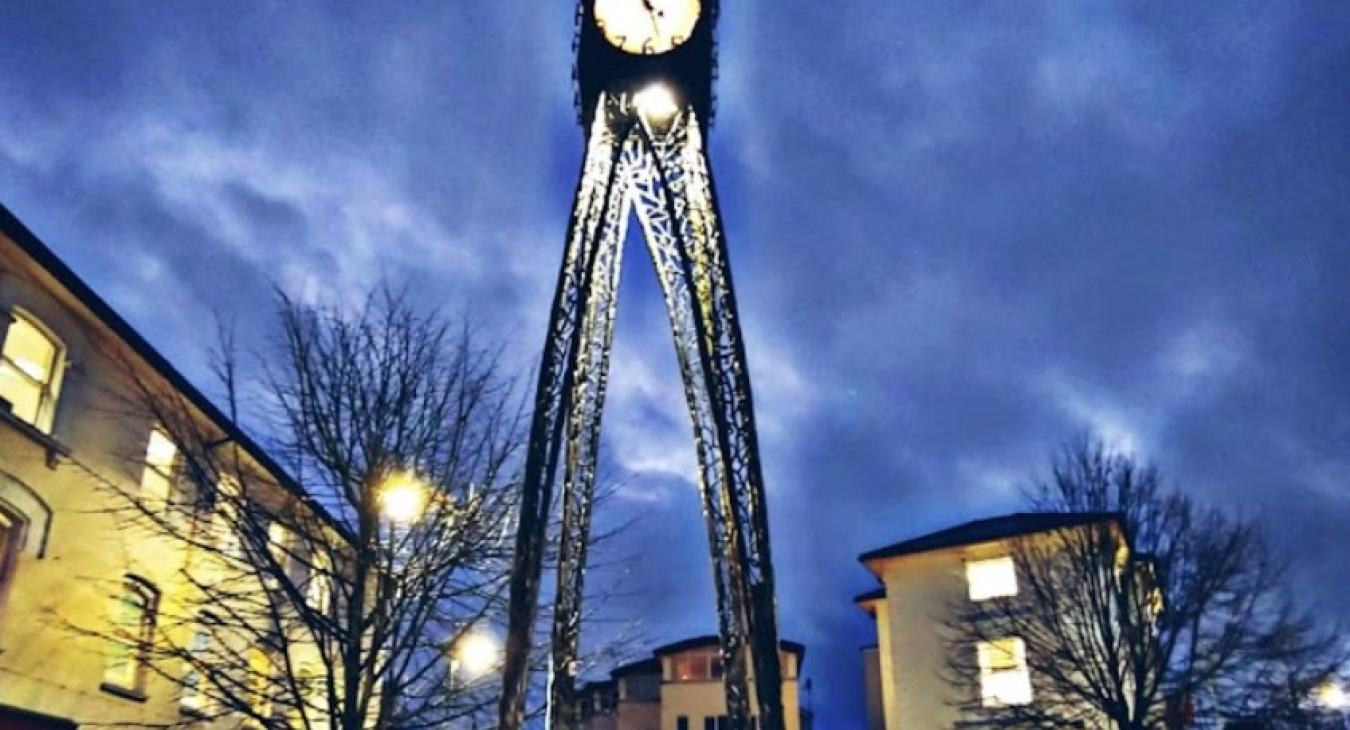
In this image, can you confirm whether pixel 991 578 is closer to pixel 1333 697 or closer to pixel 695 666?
pixel 1333 697

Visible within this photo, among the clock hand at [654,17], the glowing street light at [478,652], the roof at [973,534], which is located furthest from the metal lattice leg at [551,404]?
the roof at [973,534]

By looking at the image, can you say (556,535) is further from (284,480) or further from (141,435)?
(141,435)

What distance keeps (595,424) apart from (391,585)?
354 centimetres

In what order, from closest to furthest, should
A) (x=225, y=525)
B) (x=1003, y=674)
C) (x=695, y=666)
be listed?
(x=225, y=525), (x=1003, y=674), (x=695, y=666)

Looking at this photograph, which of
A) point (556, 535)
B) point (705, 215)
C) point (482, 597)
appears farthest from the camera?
point (556, 535)

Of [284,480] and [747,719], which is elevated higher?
[284,480]

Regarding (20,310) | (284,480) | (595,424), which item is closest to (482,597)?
(595,424)

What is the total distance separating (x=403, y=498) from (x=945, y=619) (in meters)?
21.0

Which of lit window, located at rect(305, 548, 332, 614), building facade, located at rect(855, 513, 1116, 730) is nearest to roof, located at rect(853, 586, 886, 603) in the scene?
building facade, located at rect(855, 513, 1116, 730)

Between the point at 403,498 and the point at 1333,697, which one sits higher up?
the point at 403,498

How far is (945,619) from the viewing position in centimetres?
2886

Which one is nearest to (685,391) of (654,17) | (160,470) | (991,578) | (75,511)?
(654,17)

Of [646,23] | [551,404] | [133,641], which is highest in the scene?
[646,23]

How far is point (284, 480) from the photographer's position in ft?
50.6
